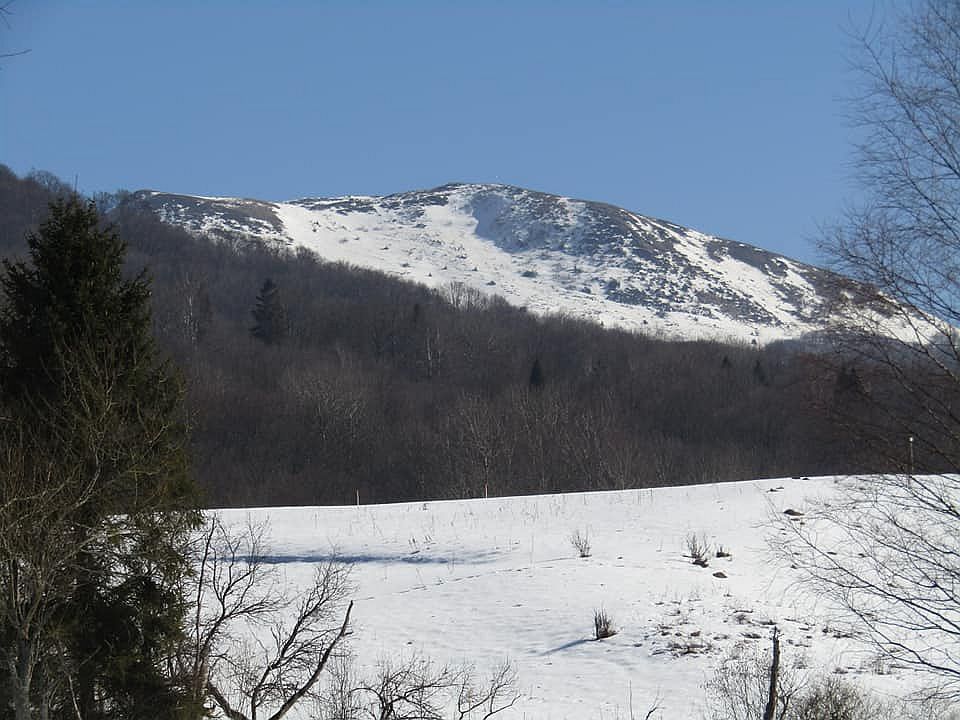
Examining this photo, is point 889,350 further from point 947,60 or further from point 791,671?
point 791,671

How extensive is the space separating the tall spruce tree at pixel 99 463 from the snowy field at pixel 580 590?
5.59 meters

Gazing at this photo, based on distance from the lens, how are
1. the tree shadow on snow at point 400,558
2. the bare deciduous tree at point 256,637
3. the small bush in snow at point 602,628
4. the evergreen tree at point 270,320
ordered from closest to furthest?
the bare deciduous tree at point 256,637, the small bush in snow at point 602,628, the tree shadow on snow at point 400,558, the evergreen tree at point 270,320

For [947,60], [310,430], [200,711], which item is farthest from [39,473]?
[310,430]

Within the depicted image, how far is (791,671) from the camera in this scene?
1534 centimetres

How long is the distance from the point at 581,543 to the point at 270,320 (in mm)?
83704

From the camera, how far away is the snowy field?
1645 centimetres

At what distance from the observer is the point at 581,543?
24328mm

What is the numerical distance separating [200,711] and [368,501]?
195 ft

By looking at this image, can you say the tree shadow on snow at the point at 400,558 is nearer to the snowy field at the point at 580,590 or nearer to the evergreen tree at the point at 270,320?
the snowy field at the point at 580,590

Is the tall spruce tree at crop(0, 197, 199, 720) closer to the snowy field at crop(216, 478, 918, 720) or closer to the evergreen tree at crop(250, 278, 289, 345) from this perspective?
the snowy field at crop(216, 478, 918, 720)

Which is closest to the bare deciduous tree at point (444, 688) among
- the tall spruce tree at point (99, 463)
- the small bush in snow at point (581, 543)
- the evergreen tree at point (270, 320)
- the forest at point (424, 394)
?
the tall spruce tree at point (99, 463)

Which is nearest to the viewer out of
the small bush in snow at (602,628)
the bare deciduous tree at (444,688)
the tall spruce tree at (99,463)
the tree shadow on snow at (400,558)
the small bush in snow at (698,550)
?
the tall spruce tree at (99,463)

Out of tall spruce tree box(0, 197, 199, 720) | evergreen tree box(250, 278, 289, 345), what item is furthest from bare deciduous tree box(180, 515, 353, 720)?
evergreen tree box(250, 278, 289, 345)

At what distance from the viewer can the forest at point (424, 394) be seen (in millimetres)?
70500
